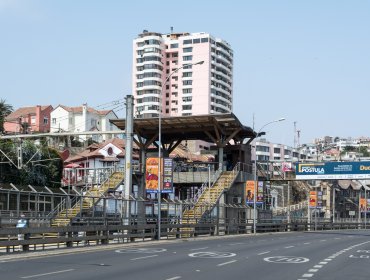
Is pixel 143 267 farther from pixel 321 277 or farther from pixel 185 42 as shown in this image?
pixel 185 42

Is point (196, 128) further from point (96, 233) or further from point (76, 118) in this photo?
point (76, 118)

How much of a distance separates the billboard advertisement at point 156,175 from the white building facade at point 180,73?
453 ft

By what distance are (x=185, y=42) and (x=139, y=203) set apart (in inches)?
5893

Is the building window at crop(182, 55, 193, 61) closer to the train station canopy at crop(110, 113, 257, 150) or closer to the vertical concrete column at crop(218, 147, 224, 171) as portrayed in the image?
the train station canopy at crop(110, 113, 257, 150)

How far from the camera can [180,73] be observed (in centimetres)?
18400

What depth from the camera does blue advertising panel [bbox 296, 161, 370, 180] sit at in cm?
6844

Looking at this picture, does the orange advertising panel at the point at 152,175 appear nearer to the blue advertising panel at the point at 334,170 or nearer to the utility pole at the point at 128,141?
the utility pole at the point at 128,141

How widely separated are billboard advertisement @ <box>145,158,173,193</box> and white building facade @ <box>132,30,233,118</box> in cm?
13821

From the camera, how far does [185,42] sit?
7288 inches

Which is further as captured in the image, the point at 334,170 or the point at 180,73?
the point at 180,73

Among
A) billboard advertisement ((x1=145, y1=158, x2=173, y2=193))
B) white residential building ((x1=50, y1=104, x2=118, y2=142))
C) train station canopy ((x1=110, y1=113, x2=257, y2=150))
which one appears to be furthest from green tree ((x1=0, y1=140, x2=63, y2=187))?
white residential building ((x1=50, y1=104, x2=118, y2=142))

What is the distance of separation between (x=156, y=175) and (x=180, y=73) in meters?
145

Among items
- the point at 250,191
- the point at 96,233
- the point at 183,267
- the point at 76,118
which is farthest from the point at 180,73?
the point at 183,267

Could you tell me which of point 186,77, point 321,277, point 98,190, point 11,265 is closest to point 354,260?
point 321,277
